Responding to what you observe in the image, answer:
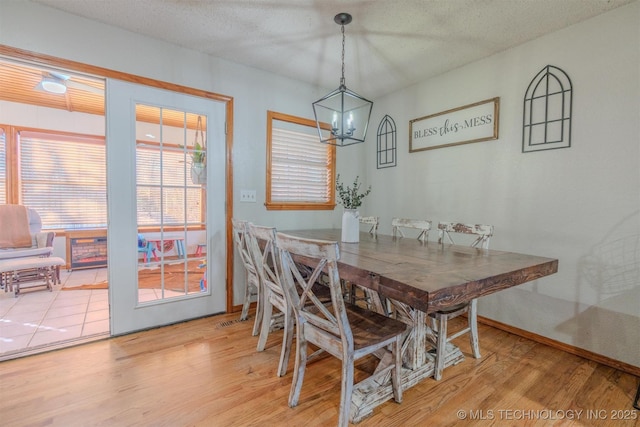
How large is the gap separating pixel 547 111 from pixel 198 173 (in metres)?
2.98

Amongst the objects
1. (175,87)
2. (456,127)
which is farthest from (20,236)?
(456,127)

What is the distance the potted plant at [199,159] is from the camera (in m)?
2.59

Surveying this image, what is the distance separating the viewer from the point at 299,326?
1512 mm

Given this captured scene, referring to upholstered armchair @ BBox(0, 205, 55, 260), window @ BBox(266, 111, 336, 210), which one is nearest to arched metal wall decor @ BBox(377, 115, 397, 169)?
window @ BBox(266, 111, 336, 210)

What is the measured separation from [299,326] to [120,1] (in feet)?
7.87

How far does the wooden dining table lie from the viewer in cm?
111

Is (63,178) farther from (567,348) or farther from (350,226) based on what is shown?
(567,348)

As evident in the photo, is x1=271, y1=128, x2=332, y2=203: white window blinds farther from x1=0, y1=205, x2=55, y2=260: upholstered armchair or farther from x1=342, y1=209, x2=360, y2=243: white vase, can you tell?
x1=0, y1=205, x2=55, y2=260: upholstered armchair

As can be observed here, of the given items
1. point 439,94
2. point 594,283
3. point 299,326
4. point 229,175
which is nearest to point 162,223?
point 229,175

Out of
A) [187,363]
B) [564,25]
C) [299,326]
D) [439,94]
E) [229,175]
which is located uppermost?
[564,25]

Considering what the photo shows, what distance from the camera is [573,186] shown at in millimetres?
2104

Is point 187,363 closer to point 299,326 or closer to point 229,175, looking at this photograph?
point 299,326

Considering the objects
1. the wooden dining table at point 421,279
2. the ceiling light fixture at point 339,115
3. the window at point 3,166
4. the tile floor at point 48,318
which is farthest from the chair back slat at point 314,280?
the window at point 3,166

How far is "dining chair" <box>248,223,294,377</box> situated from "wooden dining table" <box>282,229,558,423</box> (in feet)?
1.45
